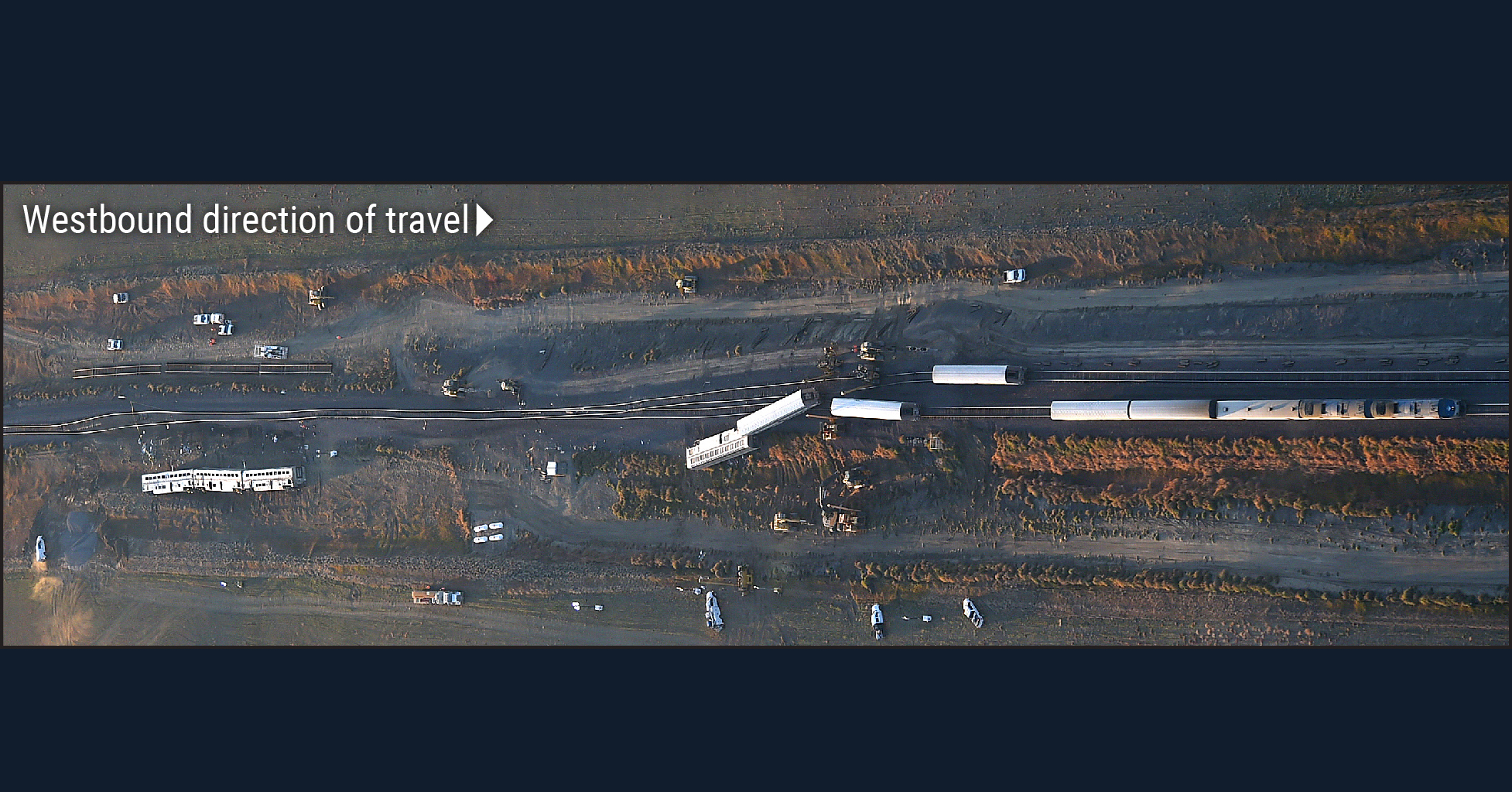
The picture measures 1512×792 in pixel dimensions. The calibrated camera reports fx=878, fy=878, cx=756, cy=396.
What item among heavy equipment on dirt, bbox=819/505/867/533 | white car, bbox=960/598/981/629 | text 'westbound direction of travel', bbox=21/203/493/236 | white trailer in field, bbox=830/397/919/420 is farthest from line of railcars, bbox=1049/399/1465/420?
text 'westbound direction of travel', bbox=21/203/493/236

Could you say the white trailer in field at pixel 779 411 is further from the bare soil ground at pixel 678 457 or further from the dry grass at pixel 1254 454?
the dry grass at pixel 1254 454

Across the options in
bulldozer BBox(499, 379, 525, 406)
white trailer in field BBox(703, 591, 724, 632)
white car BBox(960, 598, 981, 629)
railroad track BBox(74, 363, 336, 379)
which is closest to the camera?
white car BBox(960, 598, 981, 629)

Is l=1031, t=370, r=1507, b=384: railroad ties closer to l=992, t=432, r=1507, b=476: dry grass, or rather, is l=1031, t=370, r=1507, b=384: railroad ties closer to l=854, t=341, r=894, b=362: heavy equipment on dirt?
l=992, t=432, r=1507, b=476: dry grass

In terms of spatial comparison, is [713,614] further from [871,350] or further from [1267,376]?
[1267,376]

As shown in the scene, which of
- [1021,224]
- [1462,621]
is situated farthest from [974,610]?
[1462,621]

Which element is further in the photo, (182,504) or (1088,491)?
(182,504)

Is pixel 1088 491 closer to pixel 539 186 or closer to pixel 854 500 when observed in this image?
pixel 854 500
